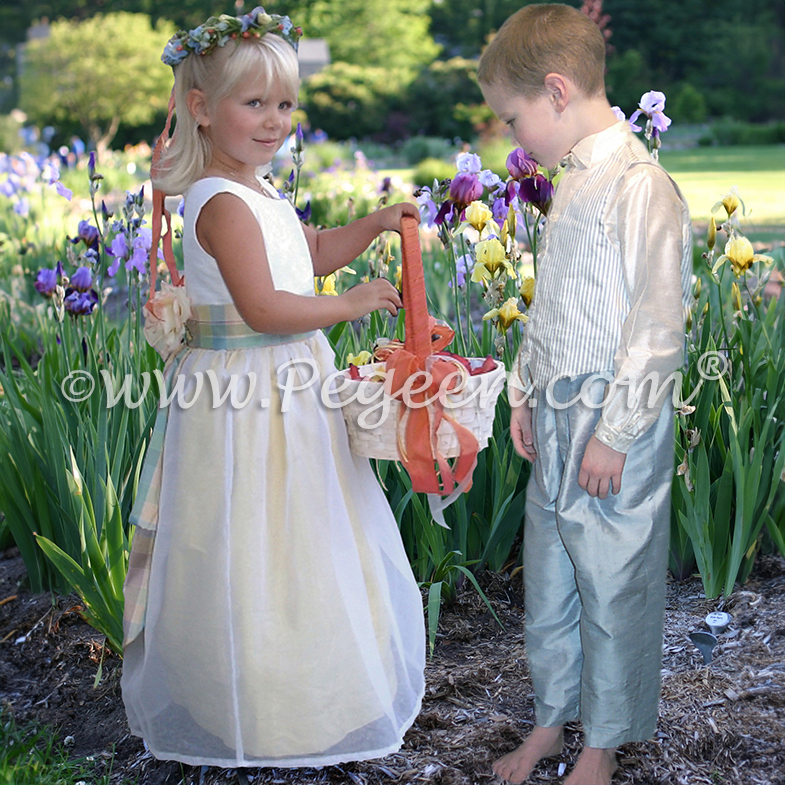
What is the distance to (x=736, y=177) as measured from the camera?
14539 mm

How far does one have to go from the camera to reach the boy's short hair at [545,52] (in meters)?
1.54

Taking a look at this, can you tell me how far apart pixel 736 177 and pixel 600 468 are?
1445 cm

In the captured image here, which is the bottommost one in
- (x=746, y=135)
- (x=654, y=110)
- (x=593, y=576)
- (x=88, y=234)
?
(x=593, y=576)

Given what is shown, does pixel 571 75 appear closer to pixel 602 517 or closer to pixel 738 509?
pixel 602 517

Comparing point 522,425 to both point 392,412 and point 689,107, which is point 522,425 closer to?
point 392,412

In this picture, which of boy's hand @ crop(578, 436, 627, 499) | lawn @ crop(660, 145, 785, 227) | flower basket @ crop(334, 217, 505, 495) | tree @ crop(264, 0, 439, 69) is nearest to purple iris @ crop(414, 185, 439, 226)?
flower basket @ crop(334, 217, 505, 495)

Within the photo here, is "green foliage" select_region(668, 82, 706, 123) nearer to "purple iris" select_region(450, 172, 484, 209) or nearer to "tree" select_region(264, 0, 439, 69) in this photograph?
"tree" select_region(264, 0, 439, 69)

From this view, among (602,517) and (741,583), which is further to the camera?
(741,583)

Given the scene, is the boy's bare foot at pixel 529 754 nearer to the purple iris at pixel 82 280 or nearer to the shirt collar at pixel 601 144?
the shirt collar at pixel 601 144

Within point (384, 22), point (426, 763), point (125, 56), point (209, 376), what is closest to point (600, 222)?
point (209, 376)

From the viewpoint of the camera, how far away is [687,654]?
217cm

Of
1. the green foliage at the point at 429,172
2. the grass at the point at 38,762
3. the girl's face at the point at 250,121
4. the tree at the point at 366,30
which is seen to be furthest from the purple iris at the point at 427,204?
the tree at the point at 366,30

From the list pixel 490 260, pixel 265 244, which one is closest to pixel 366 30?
pixel 490 260

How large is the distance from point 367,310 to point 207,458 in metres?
0.43
